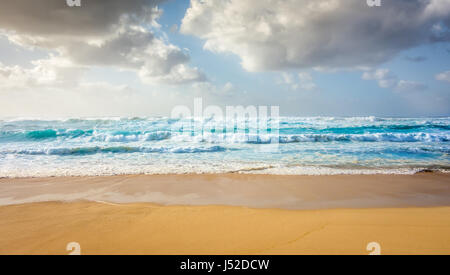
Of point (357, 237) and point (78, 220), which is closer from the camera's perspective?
point (357, 237)

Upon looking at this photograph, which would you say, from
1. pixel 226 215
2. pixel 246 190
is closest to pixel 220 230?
pixel 226 215

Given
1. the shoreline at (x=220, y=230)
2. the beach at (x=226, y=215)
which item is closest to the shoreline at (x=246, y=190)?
the beach at (x=226, y=215)

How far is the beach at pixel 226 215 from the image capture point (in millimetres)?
2326

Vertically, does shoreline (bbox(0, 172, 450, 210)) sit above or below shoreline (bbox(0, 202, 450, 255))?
below

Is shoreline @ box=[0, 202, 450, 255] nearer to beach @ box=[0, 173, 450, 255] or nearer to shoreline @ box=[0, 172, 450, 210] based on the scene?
beach @ box=[0, 173, 450, 255]

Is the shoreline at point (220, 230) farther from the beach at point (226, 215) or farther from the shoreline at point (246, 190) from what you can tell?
the shoreline at point (246, 190)

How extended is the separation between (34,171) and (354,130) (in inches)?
919

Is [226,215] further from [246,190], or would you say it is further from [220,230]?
[246,190]

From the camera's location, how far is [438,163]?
757cm

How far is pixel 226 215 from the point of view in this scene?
10.4 feet

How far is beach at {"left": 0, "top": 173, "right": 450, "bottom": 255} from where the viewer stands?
2326 mm

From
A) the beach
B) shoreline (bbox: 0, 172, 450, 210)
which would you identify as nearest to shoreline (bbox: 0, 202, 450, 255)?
the beach

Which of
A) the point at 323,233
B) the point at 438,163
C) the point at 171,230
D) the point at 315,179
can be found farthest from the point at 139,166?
the point at 438,163
